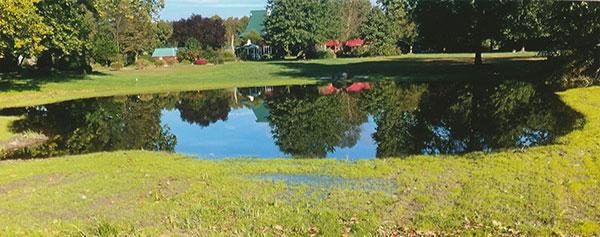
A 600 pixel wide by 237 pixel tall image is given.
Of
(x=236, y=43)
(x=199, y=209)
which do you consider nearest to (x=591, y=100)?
(x=199, y=209)

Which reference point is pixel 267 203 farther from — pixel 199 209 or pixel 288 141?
pixel 288 141

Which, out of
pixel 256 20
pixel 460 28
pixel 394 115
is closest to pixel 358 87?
pixel 460 28

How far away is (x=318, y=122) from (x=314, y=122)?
0.17 m

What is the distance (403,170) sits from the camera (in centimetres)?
1290

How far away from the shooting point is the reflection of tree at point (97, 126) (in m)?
19.0

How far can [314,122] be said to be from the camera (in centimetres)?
2277

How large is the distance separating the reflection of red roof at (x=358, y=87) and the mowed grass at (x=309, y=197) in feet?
70.1

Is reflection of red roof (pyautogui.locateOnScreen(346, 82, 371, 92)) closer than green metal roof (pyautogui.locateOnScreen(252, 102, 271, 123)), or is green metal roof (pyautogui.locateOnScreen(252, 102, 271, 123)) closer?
green metal roof (pyautogui.locateOnScreen(252, 102, 271, 123))

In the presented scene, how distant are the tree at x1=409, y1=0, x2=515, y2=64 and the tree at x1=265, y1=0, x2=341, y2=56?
35802 millimetres

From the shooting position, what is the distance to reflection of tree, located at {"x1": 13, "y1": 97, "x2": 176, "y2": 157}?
19.0 meters

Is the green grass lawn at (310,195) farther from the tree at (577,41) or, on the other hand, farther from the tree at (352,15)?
the tree at (352,15)

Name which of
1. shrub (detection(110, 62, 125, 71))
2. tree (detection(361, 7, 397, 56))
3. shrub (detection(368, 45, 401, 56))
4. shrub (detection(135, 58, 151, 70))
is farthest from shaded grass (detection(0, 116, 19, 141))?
tree (detection(361, 7, 397, 56))

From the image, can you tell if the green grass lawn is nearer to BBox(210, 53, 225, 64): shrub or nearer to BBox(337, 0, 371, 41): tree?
BBox(210, 53, 225, 64): shrub

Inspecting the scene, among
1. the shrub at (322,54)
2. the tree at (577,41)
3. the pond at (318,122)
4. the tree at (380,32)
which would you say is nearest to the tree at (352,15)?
the tree at (380,32)
